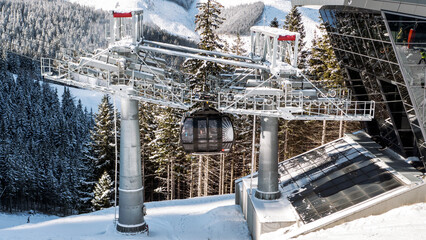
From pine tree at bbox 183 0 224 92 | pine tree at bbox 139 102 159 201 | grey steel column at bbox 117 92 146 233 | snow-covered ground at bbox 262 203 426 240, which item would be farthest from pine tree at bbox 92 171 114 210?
snow-covered ground at bbox 262 203 426 240

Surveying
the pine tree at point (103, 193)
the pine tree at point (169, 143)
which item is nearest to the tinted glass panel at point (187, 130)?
the pine tree at point (169, 143)

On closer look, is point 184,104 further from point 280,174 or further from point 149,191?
point 149,191

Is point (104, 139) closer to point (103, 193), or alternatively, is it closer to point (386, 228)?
point (103, 193)

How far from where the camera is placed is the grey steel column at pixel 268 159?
2295 centimetres

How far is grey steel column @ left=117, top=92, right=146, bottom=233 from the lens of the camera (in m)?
21.8

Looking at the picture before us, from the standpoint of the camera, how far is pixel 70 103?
322 feet

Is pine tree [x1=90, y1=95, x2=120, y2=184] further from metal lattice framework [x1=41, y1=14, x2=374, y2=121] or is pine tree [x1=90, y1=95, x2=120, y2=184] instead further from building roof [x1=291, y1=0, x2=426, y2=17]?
building roof [x1=291, y1=0, x2=426, y2=17]

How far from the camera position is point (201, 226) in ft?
82.3

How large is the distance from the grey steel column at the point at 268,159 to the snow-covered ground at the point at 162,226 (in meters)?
2.42

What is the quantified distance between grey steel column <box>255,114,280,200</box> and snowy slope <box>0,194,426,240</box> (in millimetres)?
2428

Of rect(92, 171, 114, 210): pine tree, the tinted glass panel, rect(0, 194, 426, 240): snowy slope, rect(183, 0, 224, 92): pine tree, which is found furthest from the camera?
rect(92, 171, 114, 210): pine tree

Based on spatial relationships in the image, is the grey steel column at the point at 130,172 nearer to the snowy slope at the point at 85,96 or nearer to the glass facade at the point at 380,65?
the glass facade at the point at 380,65

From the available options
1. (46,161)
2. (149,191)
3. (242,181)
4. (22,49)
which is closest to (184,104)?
(242,181)

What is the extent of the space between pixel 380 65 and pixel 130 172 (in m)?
13.3
